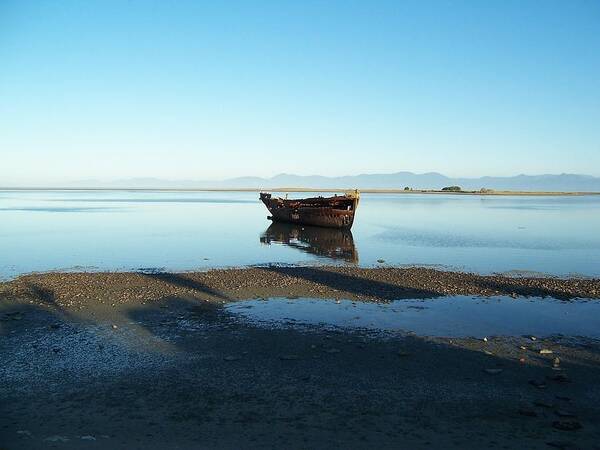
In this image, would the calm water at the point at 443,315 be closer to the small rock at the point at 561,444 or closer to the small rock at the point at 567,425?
the small rock at the point at 567,425

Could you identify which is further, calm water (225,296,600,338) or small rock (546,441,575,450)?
calm water (225,296,600,338)

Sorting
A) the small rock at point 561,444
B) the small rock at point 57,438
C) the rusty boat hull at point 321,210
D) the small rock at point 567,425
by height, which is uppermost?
the rusty boat hull at point 321,210

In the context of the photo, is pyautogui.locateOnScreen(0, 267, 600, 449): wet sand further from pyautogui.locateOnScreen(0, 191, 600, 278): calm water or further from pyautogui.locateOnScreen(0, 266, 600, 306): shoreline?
pyautogui.locateOnScreen(0, 191, 600, 278): calm water

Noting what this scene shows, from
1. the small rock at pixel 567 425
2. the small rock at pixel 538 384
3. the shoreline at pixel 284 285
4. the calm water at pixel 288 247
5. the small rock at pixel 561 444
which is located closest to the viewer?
the small rock at pixel 561 444

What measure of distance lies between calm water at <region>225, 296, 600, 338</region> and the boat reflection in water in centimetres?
923

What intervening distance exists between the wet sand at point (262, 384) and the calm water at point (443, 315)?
0.60 m

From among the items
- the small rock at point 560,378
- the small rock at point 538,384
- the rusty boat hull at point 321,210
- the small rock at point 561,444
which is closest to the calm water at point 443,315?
the small rock at point 560,378

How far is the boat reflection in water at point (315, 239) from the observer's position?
25.9 metres

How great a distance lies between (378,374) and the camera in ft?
28.3

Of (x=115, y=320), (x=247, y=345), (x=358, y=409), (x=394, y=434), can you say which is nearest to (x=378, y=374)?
(x=358, y=409)

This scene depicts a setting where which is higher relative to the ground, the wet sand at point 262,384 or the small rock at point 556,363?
the small rock at point 556,363

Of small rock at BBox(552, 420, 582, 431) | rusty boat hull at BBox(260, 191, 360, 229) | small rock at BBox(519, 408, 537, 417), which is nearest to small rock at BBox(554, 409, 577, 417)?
small rock at BBox(552, 420, 582, 431)

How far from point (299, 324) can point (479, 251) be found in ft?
57.2

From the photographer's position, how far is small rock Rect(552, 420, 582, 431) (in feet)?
21.6
